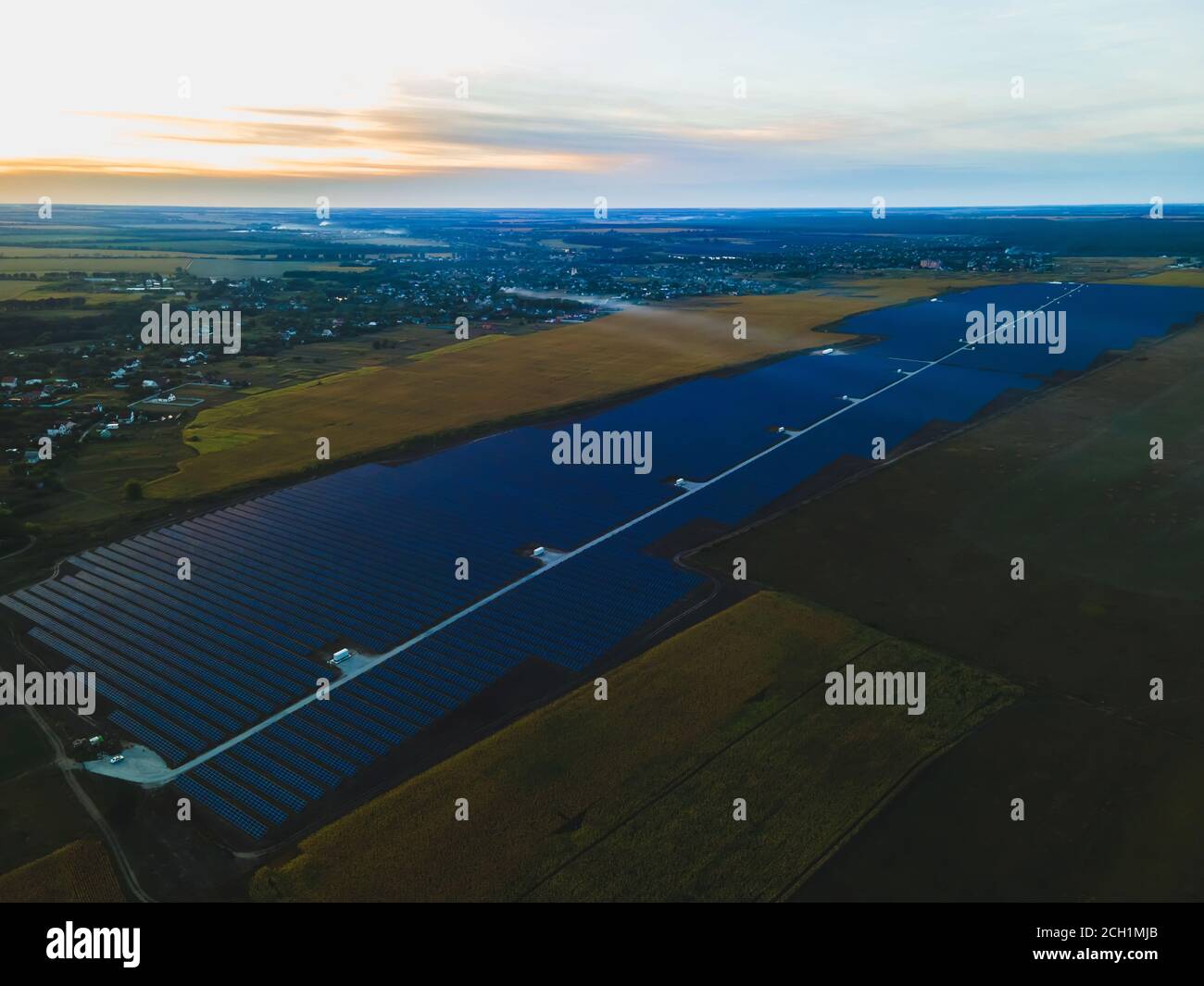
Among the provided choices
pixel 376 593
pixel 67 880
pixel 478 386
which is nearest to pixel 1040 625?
pixel 376 593

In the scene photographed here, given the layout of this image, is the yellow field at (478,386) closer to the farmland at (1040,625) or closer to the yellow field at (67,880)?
the yellow field at (67,880)

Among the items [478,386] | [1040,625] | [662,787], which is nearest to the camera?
[662,787]

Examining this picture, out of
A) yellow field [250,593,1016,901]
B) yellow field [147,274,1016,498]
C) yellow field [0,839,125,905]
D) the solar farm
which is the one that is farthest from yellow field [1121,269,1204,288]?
yellow field [0,839,125,905]

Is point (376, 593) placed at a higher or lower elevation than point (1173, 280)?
lower

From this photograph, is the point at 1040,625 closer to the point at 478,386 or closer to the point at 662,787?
the point at 662,787

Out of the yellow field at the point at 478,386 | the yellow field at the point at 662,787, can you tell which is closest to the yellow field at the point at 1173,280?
the yellow field at the point at 478,386

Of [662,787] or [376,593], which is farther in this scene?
[376,593]

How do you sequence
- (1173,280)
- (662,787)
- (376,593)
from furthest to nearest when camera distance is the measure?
1. (1173,280)
2. (376,593)
3. (662,787)
